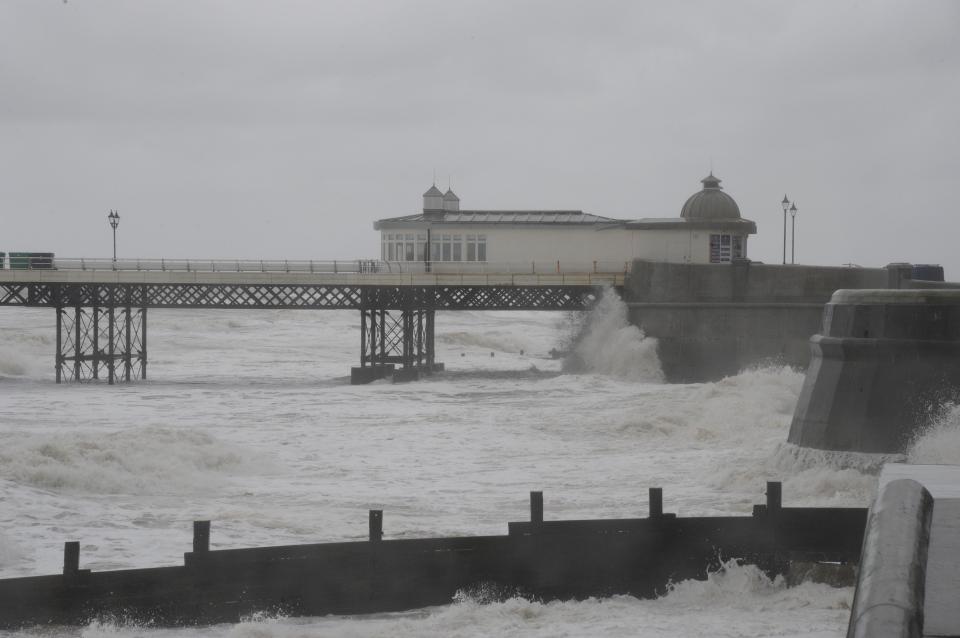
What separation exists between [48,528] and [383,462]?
9.54 meters

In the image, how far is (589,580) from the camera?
15.3m

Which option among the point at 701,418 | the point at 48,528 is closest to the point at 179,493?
the point at 48,528

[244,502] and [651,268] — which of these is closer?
[244,502]

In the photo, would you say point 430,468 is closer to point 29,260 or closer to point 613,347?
point 613,347

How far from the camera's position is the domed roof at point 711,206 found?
55.0m

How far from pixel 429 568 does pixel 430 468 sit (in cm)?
1239

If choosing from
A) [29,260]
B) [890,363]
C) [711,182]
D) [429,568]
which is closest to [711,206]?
[711,182]

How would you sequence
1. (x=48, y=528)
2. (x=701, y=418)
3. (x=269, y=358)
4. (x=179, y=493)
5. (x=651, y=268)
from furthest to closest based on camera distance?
1. (x=269, y=358)
2. (x=651, y=268)
3. (x=701, y=418)
4. (x=179, y=493)
5. (x=48, y=528)

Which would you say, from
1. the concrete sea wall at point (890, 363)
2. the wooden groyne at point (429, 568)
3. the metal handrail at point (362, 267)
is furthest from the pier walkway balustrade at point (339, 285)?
the wooden groyne at point (429, 568)

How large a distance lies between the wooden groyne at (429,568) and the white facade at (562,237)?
39121mm

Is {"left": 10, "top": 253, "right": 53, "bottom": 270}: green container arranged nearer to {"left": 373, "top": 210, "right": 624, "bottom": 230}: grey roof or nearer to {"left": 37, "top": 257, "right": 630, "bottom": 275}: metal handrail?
{"left": 37, "top": 257, "right": 630, "bottom": 275}: metal handrail

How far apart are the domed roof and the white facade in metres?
0.04

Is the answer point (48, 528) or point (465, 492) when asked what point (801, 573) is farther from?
point (48, 528)

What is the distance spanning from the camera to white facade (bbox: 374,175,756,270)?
54438mm
